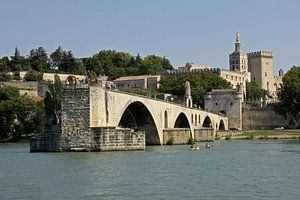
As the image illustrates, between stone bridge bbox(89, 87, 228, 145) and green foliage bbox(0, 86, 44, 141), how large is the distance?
16.7 m

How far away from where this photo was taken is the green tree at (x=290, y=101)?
101 metres

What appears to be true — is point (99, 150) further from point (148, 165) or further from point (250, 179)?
point (250, 179)

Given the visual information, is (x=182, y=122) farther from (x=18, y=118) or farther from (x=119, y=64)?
(x=119, y=64)

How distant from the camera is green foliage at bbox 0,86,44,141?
8125 cm

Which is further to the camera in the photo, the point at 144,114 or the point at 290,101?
the point at 290,101

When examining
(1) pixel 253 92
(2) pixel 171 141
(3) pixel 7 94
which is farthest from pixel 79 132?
(1) pixel 253 92

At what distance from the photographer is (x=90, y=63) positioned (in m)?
148

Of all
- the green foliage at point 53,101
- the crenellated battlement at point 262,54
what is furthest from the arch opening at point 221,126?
the crenellated battlement at point 262,54

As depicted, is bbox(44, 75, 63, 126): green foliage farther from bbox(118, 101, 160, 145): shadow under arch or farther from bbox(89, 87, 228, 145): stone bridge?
bbox(118, 101, 160, 145): shadow under arch

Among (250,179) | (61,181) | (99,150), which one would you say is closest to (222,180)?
(250,179)

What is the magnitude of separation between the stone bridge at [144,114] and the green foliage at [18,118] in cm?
1668

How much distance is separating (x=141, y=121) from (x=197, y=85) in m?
51.1

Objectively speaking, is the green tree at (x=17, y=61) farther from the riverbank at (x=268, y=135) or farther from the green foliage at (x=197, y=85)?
the riverbank at (x=268, y=135)

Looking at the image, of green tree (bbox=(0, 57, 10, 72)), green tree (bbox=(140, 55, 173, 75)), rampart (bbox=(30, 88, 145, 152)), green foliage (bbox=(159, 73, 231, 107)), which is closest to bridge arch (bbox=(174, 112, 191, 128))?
green foliage (bbox=(159, 73, 231, 107))
